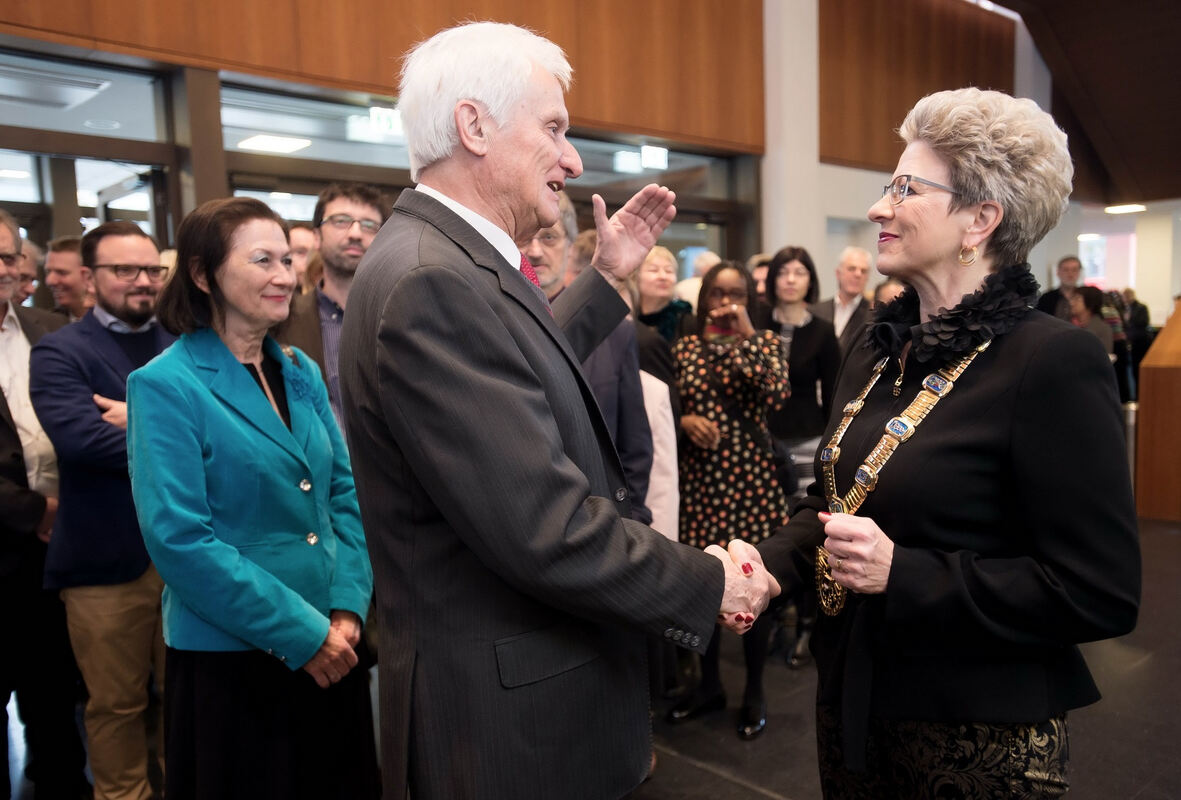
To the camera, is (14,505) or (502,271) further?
(14,505)

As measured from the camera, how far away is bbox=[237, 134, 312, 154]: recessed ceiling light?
208 inches

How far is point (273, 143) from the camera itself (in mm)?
5391

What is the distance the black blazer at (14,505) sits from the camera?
8.21ft

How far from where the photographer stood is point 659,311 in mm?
3949

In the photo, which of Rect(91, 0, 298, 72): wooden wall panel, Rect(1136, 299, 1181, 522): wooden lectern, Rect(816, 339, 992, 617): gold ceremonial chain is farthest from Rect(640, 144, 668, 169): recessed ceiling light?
Rect(816, 339, 992, 617): gold ceremonial chain

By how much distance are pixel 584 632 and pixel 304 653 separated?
83cm

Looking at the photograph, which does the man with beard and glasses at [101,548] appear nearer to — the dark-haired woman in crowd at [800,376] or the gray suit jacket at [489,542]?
the gray suit jacket at [489,542]

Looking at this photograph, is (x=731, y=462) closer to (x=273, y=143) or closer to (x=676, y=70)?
(x=273, y=143)

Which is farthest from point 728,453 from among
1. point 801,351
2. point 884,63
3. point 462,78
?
point 884,63

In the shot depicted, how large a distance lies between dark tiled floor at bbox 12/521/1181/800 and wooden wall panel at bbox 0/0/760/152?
3516 millimetres

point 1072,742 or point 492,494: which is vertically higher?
point 492,494

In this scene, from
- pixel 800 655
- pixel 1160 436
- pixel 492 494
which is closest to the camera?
pixel 492 494

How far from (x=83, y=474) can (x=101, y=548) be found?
0.22m

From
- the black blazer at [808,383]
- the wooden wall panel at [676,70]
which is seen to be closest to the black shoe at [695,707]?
the black blazer at [808,383]
